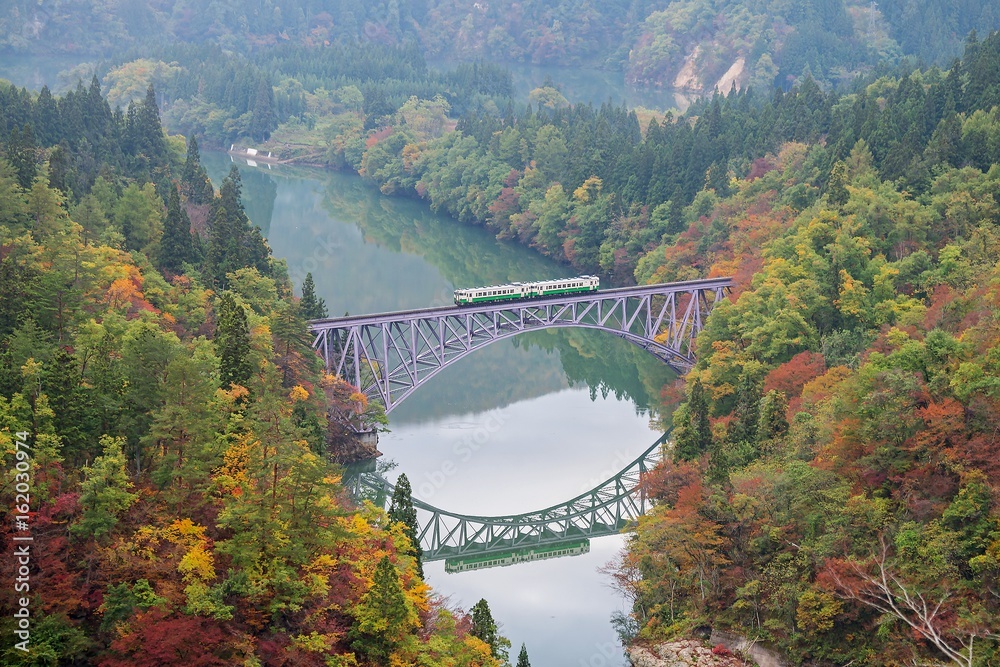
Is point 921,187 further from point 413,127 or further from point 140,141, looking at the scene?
point 413,127

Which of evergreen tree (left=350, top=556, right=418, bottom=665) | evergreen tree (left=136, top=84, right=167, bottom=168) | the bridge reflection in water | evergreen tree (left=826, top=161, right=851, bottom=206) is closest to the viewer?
evergreen tree (left=350, top=556, right=418, bottom=665)

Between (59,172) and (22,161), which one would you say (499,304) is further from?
(22,161)

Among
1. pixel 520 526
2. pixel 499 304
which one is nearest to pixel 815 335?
pixel 499 304

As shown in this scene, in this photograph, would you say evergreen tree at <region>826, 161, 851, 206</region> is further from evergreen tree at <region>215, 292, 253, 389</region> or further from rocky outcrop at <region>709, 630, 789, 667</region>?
rocky outcrop at <region>709, 630, 789, 667</region>

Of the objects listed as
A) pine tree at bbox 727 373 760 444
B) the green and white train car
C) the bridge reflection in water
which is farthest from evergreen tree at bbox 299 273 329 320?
pine tree at bbox 727 373 760 444

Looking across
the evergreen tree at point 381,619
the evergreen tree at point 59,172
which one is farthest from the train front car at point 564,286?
the evergreen tree at point 381,619

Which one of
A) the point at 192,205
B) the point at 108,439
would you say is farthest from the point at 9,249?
the point at 192,205
